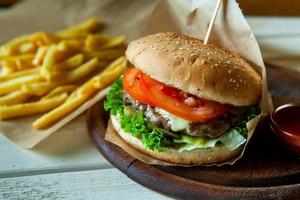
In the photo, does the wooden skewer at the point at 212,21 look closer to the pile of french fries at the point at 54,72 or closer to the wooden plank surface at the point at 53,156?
the pile of french fries at the point at 54,72

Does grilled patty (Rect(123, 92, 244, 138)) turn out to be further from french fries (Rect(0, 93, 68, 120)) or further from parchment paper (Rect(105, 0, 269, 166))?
french fries (Rect(0, 93, 68, 120))

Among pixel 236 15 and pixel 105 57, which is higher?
→ pixel 236 15

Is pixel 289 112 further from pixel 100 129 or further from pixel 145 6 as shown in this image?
pixel 145 6

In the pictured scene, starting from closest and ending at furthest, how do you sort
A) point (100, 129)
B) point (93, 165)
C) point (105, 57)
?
point (93, 165) < point (100, 129) < point (105, 57)

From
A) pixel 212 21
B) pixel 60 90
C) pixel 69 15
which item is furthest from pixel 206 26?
pixel 69 15

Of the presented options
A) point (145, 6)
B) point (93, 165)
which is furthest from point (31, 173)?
point (145, 6)

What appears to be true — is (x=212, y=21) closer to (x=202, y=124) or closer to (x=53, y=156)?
(x=202, y=124)

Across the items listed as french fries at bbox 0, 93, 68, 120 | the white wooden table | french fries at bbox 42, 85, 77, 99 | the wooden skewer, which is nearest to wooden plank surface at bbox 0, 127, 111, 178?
the white wooden table

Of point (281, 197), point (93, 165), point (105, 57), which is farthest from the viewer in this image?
point (105, 57)
